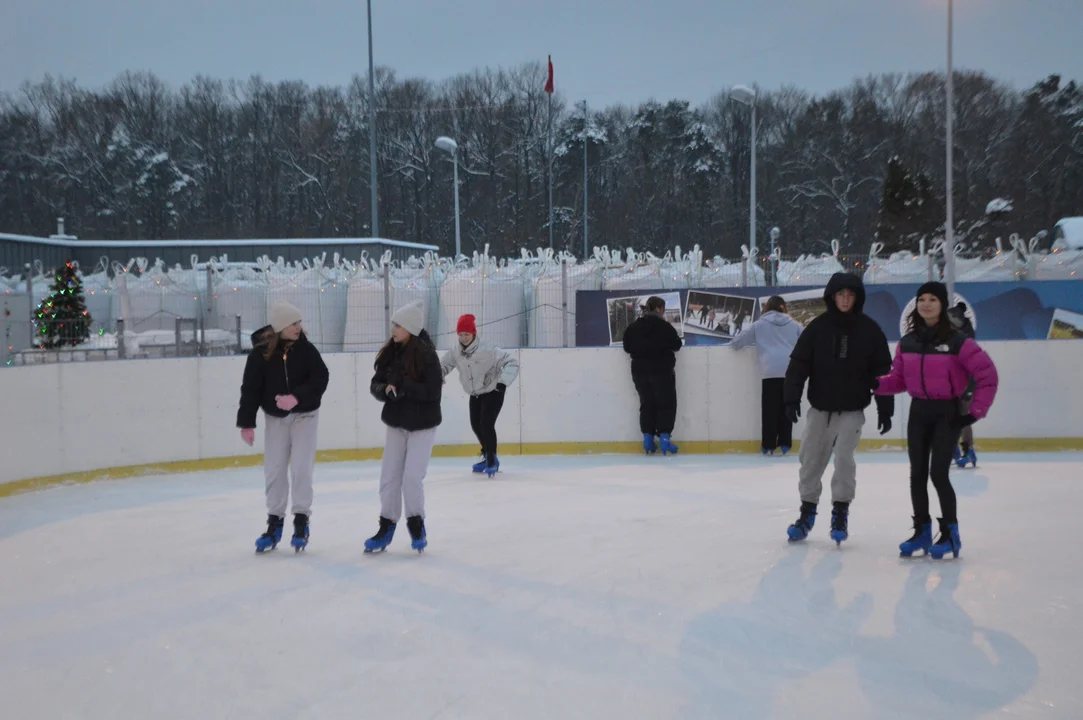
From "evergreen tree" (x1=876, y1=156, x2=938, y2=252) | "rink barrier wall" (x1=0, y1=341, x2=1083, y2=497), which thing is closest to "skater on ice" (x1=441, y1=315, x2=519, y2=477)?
"rink barrier wall" (x1=0, y1=341, x2=1083, y2=497)

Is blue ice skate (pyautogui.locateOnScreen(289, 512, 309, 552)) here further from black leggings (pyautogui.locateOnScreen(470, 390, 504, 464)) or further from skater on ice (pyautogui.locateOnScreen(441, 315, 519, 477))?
black leggings (pyautogui.locateOnScreen(470, 390, 504, 464))

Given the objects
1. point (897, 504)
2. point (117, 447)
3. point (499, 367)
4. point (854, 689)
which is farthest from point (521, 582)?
point (117, 447)

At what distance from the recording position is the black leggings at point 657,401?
11.5m

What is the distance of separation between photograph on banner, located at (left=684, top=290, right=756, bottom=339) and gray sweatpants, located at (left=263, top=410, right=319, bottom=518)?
7972 mm

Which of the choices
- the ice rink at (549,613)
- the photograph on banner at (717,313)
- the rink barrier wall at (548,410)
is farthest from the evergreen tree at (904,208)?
the ice rink at (549,613)

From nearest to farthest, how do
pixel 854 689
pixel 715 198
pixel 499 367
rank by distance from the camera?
pixel 854 689
pixel 499 367
pixel 715 198

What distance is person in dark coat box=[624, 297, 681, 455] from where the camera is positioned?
37.8 ft

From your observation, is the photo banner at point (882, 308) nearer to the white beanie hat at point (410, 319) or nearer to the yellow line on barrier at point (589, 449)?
the yellow line on barrier at point (589, 449)

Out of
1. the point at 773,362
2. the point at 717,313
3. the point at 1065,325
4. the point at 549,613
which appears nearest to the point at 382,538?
the point at 549,613

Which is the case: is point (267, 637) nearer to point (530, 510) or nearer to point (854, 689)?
point (854, 689)

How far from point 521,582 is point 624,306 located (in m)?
8.58

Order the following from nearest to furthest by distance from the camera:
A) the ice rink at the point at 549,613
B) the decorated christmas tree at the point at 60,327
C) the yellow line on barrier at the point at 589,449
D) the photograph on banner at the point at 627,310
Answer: the ice rink at the point at 549,613, the yellow line on barrier at the point at 589,449, the decorated christmas tree at the point at 60,327, the photograph on banner at the point at 627,310

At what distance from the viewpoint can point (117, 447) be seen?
1020cm

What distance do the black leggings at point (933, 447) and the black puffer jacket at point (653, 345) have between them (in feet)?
18.4
